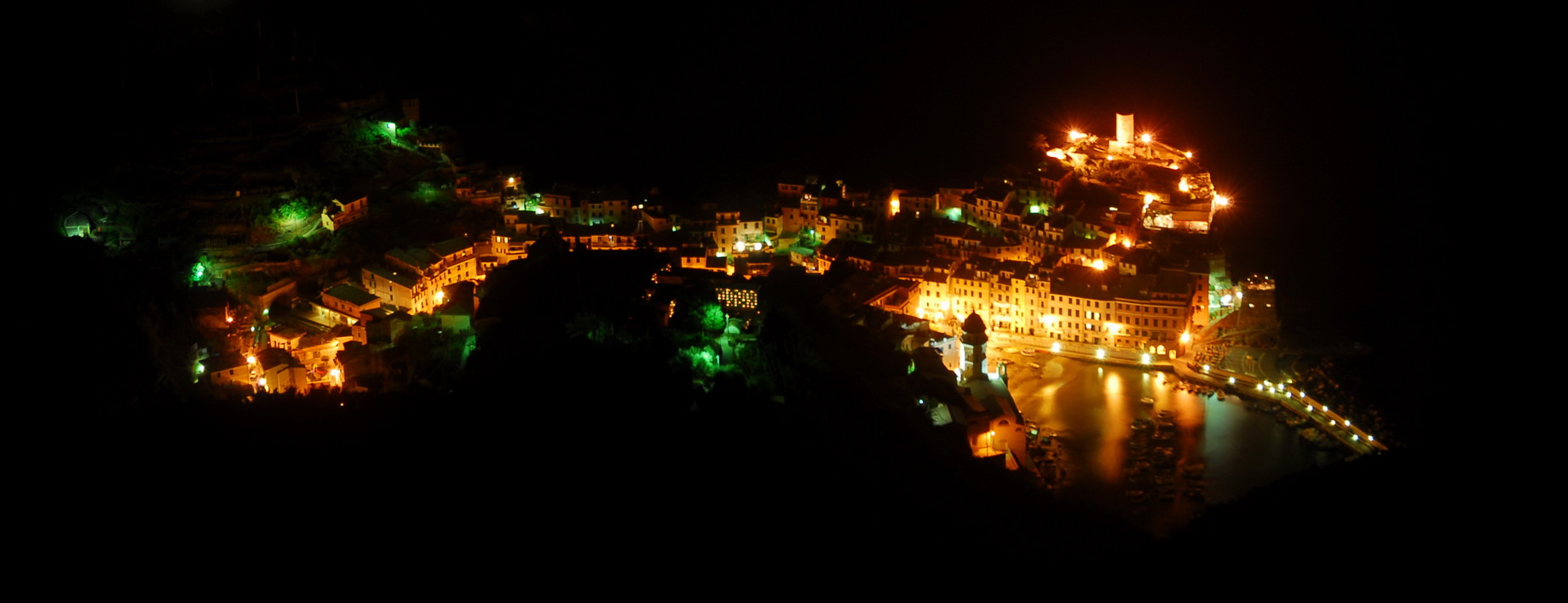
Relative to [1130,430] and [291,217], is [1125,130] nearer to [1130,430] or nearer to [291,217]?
[1130,430]

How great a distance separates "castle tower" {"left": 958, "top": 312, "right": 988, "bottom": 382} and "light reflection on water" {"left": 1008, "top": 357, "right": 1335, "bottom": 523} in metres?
0.53

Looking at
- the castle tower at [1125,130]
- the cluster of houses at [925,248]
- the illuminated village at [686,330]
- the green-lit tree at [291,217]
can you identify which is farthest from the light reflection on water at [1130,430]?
the green-lit tree at [291,217]

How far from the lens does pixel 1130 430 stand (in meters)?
10.8

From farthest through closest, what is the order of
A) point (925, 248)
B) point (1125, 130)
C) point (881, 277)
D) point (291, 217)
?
point (1125, 130) < point (925, 248) < point (881, 277) < point (291, 217)

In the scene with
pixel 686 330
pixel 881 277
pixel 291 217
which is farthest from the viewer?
pixel 881 277

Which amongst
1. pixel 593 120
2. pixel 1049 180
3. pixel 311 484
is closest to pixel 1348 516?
pixel 311 484

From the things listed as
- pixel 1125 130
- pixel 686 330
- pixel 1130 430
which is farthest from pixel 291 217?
pixel 1125 130

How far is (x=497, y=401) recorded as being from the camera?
710cm

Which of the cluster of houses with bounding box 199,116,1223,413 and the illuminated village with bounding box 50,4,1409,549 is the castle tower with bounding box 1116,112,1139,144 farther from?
the cluster of houses with bounding box 199,116,1223,413

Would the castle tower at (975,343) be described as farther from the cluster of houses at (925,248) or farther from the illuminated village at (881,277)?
the cluster of houses at (925,248)

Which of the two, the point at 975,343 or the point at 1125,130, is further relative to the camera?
the point at 1125,130

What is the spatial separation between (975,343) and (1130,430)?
1583 millimetres

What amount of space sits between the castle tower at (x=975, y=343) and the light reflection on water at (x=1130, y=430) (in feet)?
1.74

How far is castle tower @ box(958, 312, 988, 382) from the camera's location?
37.0 feet
